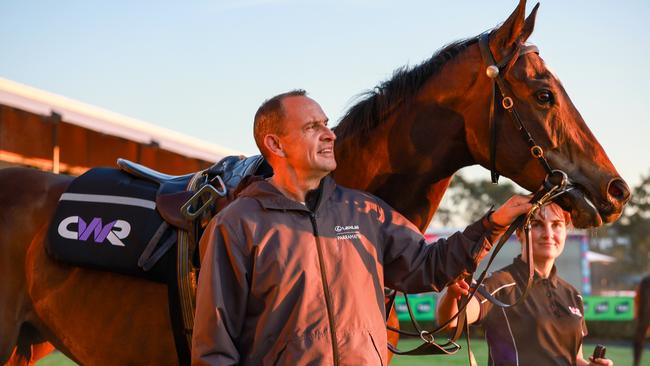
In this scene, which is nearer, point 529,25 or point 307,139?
point 307,139

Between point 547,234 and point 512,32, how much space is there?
1.19 metres

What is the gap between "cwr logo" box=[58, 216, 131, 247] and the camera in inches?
124

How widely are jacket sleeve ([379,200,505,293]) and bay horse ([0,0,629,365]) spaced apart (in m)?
0.55

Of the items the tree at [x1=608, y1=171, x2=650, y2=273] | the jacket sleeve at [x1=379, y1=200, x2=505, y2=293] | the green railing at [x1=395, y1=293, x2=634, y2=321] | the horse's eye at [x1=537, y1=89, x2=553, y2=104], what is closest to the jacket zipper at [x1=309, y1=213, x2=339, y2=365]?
the jacket sleeve at [x1=379, y1=200, x2=505, y2=293]

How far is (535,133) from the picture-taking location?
271 centimetres

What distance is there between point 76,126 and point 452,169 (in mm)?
7057

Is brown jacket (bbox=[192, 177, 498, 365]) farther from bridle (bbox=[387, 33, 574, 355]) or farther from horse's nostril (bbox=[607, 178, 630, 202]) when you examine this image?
horse's nostril (bbox=[607, 178, 630, 202])

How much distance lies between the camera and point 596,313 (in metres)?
15.6

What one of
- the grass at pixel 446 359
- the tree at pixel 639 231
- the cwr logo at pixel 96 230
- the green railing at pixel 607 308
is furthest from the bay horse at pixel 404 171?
the tree at pixel 639 231

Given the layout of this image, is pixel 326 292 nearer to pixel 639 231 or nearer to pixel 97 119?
pixel 97 119

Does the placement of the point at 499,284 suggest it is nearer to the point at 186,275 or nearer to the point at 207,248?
the point at 186,275

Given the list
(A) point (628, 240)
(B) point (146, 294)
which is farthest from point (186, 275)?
(A) point (628, 240)

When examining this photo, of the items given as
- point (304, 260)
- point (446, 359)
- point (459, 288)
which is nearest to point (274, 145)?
point (304, 260)

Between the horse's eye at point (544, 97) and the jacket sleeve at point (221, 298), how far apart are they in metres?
1.30
